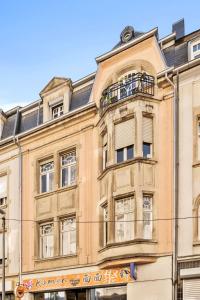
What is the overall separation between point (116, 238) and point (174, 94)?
6072 mm

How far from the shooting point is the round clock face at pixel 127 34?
26598mm

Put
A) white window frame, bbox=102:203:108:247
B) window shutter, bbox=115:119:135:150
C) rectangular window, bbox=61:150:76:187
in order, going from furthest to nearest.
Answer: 1. rectangular window, bbox=61:150:76:187
2. white window frame, bbox=102:203:108:247
3. window shutter, bbox=115:119:135:150

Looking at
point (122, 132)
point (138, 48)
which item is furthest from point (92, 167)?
point (138, 48)

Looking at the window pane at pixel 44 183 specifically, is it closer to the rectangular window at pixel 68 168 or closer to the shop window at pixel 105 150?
the rectangular window at pixel 68 168

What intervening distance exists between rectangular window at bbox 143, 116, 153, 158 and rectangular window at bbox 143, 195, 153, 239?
171 cm

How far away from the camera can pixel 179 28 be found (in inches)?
1062

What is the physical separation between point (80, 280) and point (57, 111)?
342 inches

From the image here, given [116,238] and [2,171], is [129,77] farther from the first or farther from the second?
[2,171]

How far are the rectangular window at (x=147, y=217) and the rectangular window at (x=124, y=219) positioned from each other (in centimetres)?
43

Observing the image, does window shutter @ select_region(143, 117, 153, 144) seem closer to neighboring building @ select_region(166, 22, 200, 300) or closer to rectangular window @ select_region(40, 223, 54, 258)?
neighboring building @ select_region(166, 22, 200, 300)

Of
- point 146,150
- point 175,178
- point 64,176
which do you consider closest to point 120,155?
point 146,150

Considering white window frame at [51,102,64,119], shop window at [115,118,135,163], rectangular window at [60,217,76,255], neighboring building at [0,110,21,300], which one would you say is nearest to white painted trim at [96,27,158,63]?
shop window at [115,118,135,163]

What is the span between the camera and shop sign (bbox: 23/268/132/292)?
24.9 meters

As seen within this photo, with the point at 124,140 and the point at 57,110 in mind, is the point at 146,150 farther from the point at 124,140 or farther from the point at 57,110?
the point at 57,110
